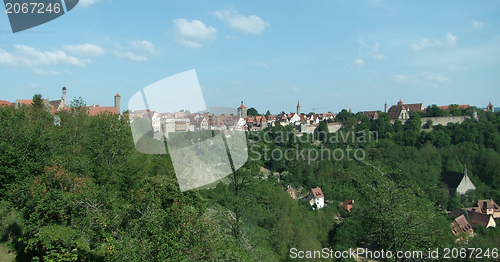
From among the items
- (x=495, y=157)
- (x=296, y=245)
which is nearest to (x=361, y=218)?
(x=296, y=245)

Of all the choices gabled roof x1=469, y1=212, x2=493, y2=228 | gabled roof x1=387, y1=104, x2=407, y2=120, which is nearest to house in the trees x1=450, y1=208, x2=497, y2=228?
gabled roof x1=469, y1=212, x2=493, y2=228

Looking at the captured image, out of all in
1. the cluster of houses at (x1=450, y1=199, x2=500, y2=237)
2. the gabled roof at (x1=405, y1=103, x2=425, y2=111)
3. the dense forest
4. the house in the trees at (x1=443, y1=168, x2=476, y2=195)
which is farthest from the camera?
the gabled roof at (x1=405, y1=103, x2=425, y2=111)

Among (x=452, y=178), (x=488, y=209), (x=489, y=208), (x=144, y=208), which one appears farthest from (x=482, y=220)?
(x=144, y=208)

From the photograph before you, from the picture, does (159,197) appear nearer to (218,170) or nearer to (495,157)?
(218,170)

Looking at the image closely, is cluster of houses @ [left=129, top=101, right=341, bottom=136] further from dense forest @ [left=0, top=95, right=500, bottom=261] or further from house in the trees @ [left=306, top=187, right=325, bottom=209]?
house in the trees @ [left=306, top=187, right=325, bottom=209]

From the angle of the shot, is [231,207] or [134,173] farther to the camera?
[134,173]

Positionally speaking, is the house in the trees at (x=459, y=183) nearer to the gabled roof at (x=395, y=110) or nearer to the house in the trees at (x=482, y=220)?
the house in the trees at (x=482, y=220)

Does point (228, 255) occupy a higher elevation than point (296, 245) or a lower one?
higher
